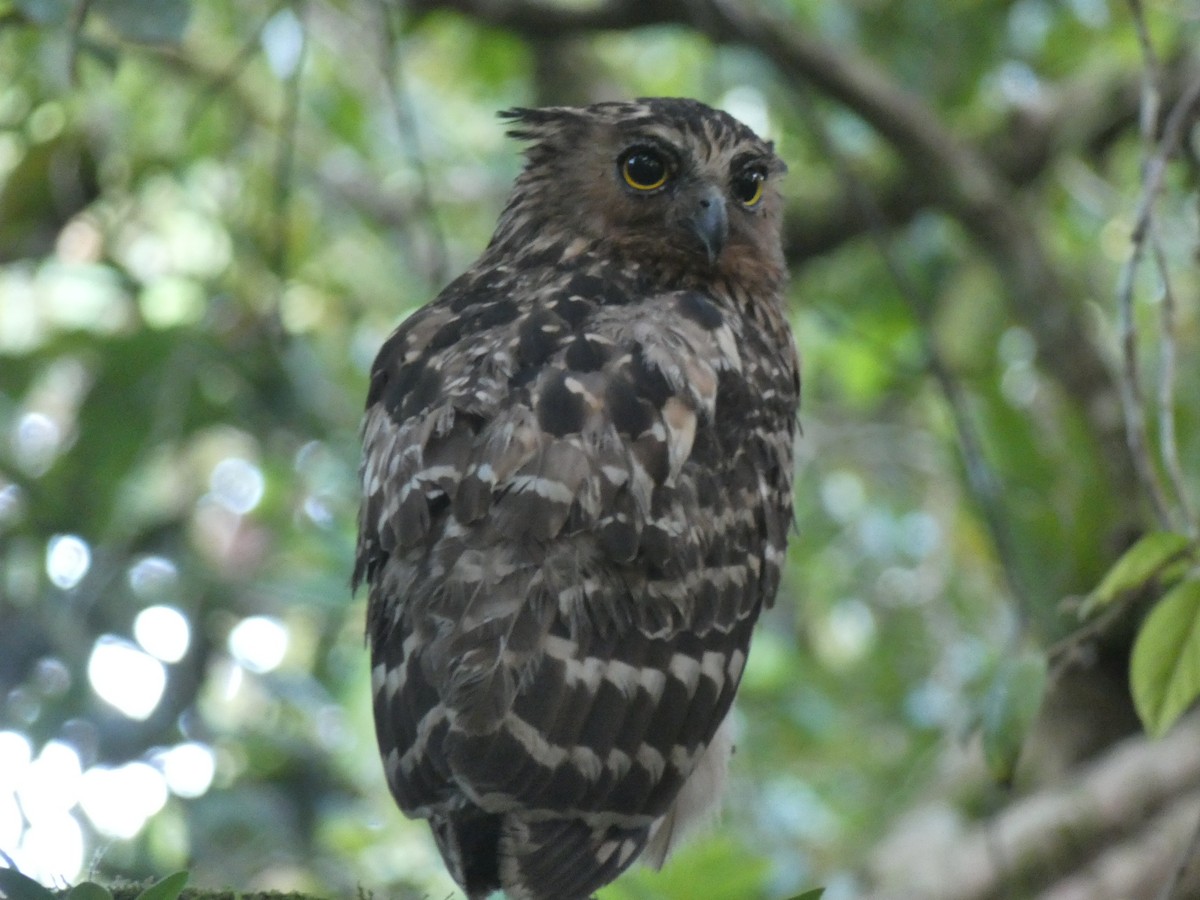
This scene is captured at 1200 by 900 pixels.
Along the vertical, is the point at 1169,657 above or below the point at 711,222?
below

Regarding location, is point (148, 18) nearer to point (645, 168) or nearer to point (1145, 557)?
point (645, 168)

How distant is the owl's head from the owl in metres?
0.12

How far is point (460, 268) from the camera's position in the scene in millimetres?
5469

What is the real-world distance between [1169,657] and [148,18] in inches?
74.3

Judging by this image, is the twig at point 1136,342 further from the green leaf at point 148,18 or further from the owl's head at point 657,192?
the green leaf at point 148,18

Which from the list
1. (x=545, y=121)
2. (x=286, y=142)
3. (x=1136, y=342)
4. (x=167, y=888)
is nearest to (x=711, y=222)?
(x=545, y=121)

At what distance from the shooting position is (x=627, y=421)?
231 cm

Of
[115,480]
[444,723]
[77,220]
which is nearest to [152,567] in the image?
[115,480]

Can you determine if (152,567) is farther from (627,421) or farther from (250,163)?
(627,421)

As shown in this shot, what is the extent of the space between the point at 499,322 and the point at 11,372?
6.02ft

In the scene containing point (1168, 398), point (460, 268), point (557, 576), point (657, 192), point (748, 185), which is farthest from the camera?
point (460, 268)

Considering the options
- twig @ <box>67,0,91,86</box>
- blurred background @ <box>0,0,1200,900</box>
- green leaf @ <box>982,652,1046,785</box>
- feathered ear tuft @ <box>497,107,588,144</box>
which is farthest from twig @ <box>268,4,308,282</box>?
green leaf @ <box>982,652,1046,785</box>

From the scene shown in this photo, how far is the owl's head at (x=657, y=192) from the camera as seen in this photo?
2846mm

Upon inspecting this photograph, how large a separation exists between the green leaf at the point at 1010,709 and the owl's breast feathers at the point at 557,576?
0.43 metres
